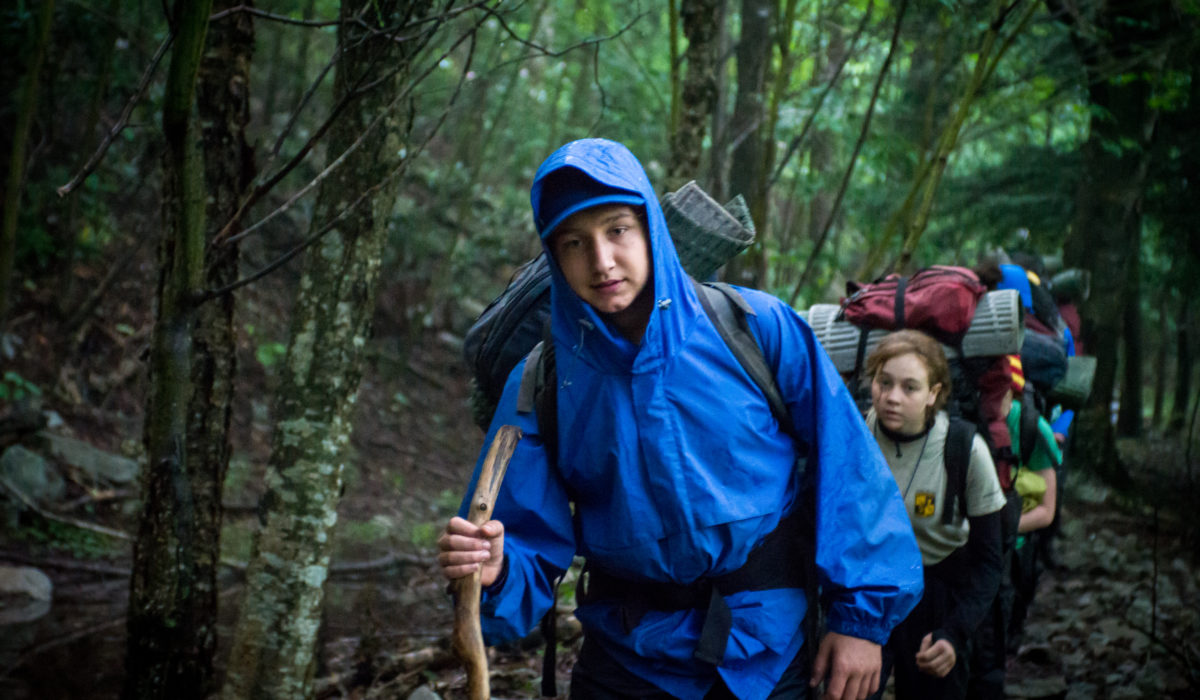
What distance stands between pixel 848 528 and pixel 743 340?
21.3 inches

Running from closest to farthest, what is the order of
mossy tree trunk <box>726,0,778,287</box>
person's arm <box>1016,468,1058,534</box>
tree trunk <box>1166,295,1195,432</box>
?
person's arm <box>1016,468,1058,534</box> → mossy tree trunk <box>726,0,778,287</box> → tree trunk <box>1166,295,1195,432</box>

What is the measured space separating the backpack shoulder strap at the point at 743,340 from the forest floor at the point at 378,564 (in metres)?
3.05

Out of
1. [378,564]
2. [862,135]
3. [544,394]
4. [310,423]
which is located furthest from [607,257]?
[378,564]

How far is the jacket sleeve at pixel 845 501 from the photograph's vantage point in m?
2.24

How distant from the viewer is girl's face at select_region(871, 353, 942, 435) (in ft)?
12.2

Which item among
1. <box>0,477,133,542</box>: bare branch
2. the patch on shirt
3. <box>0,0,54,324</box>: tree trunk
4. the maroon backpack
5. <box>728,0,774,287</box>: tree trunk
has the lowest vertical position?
<box>0,477,133,542</box>: bare branch

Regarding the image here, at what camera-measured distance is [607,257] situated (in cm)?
233

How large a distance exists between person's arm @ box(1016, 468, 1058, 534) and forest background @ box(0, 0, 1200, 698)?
1102 millimetres

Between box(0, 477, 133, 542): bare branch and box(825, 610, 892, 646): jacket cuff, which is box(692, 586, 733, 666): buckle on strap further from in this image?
box(0, 477, 133, 542): bare branch

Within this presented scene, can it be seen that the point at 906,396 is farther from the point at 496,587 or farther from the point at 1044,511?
the point at 496,587

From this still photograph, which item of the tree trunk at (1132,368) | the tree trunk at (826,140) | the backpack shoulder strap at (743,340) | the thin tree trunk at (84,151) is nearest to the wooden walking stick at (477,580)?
the backpack shoulder strap at (743,340)

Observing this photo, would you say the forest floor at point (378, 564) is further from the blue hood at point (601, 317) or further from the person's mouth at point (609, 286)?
the person's mouth at point (609, 286)

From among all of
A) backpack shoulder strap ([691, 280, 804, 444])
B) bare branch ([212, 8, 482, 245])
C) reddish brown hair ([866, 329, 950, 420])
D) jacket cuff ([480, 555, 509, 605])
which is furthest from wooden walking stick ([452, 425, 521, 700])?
reddish brown hair ([866, 329, 950, 420])

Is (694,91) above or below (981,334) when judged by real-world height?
above
